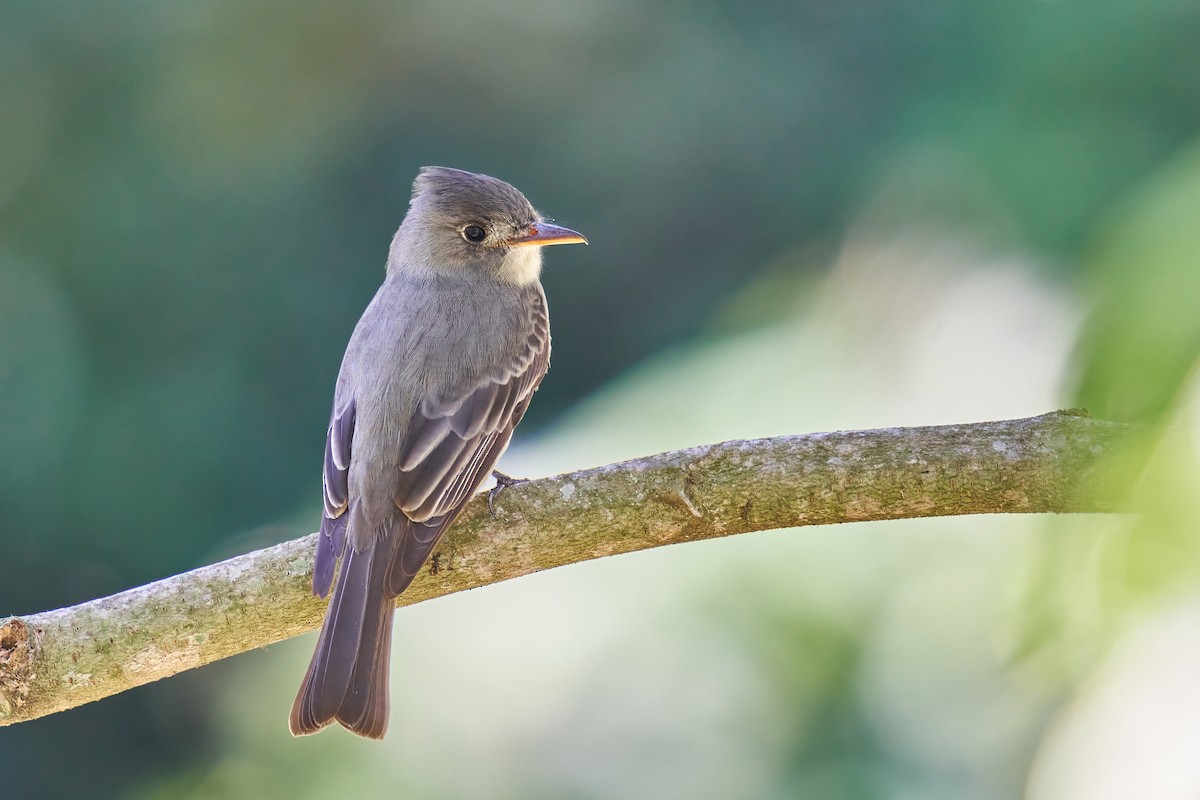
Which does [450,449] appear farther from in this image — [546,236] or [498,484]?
[546,236]

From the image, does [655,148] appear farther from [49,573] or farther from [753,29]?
[49,573]

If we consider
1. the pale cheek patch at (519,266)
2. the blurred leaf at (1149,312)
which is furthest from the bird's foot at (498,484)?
the blurred leaf at (1149,312)

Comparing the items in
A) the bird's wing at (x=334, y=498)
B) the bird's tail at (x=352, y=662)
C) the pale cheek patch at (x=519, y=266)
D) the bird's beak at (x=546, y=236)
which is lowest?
the bird's tail at (x=352, y=662)

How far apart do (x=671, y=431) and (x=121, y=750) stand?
3.32m

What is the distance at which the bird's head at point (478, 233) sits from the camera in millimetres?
4047

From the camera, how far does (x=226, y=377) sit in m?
6.37

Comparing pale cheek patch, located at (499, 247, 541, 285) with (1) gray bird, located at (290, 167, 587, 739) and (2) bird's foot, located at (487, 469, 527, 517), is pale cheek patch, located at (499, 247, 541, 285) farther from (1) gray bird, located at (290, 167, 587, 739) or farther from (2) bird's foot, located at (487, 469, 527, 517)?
(2) bird's foot, located at (487, 469, 527, 517)

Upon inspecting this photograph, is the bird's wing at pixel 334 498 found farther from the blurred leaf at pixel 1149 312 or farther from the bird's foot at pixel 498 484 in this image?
the blurred leaf at pixel 1149 312

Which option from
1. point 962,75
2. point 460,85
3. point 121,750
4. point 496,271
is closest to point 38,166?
point 460,85

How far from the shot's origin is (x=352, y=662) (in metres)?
2.83

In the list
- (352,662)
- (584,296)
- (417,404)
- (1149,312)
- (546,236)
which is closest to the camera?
(1149,312)

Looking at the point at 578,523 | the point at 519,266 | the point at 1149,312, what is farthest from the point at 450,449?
the point at 1149,312

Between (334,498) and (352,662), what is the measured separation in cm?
50

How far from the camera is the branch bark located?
2.60m
